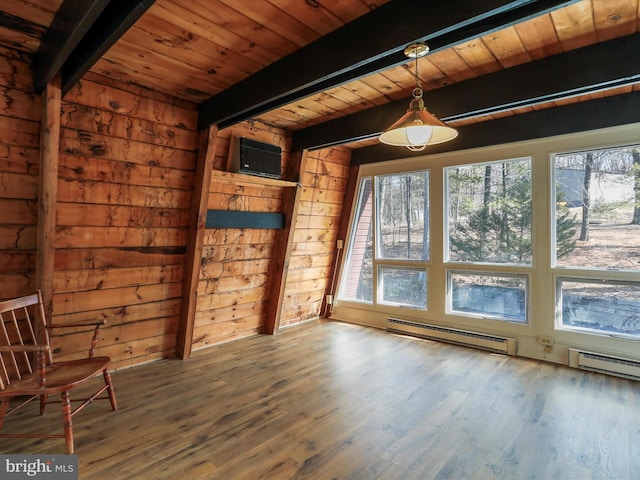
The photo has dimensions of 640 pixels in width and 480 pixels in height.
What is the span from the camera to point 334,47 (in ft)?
6.64

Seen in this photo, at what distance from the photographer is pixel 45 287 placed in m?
2.47

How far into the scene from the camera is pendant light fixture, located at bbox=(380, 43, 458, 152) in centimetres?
184

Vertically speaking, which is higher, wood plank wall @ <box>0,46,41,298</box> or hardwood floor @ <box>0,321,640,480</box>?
wood plank wall @ <box>0,46,41,298</box>

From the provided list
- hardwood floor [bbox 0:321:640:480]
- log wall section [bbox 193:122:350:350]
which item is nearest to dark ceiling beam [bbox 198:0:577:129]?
log wall section [bbox 193:122:350:350]

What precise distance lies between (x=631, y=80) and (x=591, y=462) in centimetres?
235

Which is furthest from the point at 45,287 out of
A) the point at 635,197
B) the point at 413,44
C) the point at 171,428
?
the point at 635,197

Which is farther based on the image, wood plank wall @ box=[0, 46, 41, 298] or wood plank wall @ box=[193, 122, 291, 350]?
wood plank wall @ box=[193, 122, 291, 350]

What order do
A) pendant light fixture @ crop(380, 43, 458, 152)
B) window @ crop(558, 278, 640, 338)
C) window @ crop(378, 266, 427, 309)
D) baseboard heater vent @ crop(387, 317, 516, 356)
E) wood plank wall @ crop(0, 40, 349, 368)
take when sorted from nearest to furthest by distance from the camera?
pendant light fixture @ crop(380, 43, 458, 152), wood plank wall @ crop(0, 40, 349, 368), window @ crop(558, 278, 640, 338), baseboard heater vent @ crop(387, 317, 516, 356), window @ crop(378, 266, 427, 309)

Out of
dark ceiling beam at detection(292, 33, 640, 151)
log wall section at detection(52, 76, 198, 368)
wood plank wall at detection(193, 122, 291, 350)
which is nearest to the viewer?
dark ceiling beam at detection(292, 33, 640, 151)

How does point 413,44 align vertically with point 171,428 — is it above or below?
above

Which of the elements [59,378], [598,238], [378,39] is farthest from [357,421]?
[598,238]

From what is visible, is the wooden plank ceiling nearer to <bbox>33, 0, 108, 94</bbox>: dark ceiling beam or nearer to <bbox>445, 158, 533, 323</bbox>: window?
<bbox>33, 0, 108, 94</bbox>: dark ceiling beam

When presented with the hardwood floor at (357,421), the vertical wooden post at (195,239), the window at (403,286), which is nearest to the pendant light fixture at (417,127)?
the vertical wooden post at (195,239)

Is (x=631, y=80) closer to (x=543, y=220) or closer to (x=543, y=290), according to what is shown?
(x=543, y=220)
